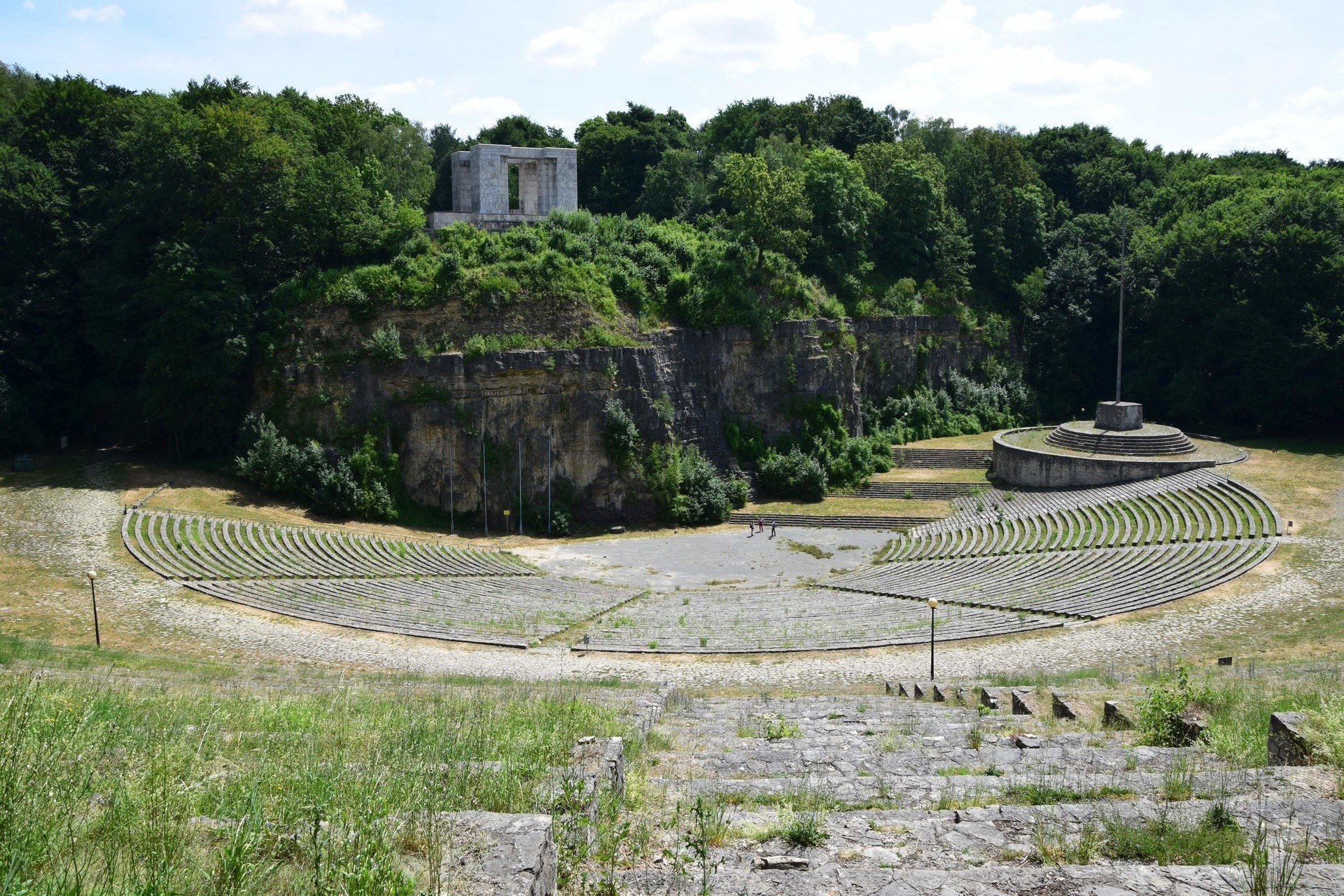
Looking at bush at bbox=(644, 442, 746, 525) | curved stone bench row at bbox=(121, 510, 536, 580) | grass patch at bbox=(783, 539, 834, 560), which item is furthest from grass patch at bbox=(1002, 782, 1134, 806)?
bush at bbox=(644, 442, 746, 525)

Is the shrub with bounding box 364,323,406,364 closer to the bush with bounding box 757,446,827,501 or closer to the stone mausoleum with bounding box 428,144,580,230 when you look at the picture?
the stone mausoleum with bounding box 428,144,580,230

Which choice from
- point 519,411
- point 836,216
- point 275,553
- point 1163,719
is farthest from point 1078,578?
point 836,216

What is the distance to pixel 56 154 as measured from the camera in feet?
135

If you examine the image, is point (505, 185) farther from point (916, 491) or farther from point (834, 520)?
point (916, 491)

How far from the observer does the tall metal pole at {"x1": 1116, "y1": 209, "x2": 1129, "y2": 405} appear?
46500 mm

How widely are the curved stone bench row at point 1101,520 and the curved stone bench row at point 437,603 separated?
13.2 metres

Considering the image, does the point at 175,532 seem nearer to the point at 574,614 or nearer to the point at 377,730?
the point at 574,614

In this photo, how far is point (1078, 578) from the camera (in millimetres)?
29250

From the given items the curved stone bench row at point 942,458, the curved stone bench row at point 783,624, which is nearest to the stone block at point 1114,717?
the curved stone bench row at point 783,624

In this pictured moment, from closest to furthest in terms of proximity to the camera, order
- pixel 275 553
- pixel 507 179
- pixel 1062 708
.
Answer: pixel 1062 708, pixel 275 553, pixel 507 179

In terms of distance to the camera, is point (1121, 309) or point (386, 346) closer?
point (386, 346)

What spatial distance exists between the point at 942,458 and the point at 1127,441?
8.79 meters

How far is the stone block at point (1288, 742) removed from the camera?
30.5 ft

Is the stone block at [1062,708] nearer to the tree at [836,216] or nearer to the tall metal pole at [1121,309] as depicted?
the tall metal pole at [1121,309]
